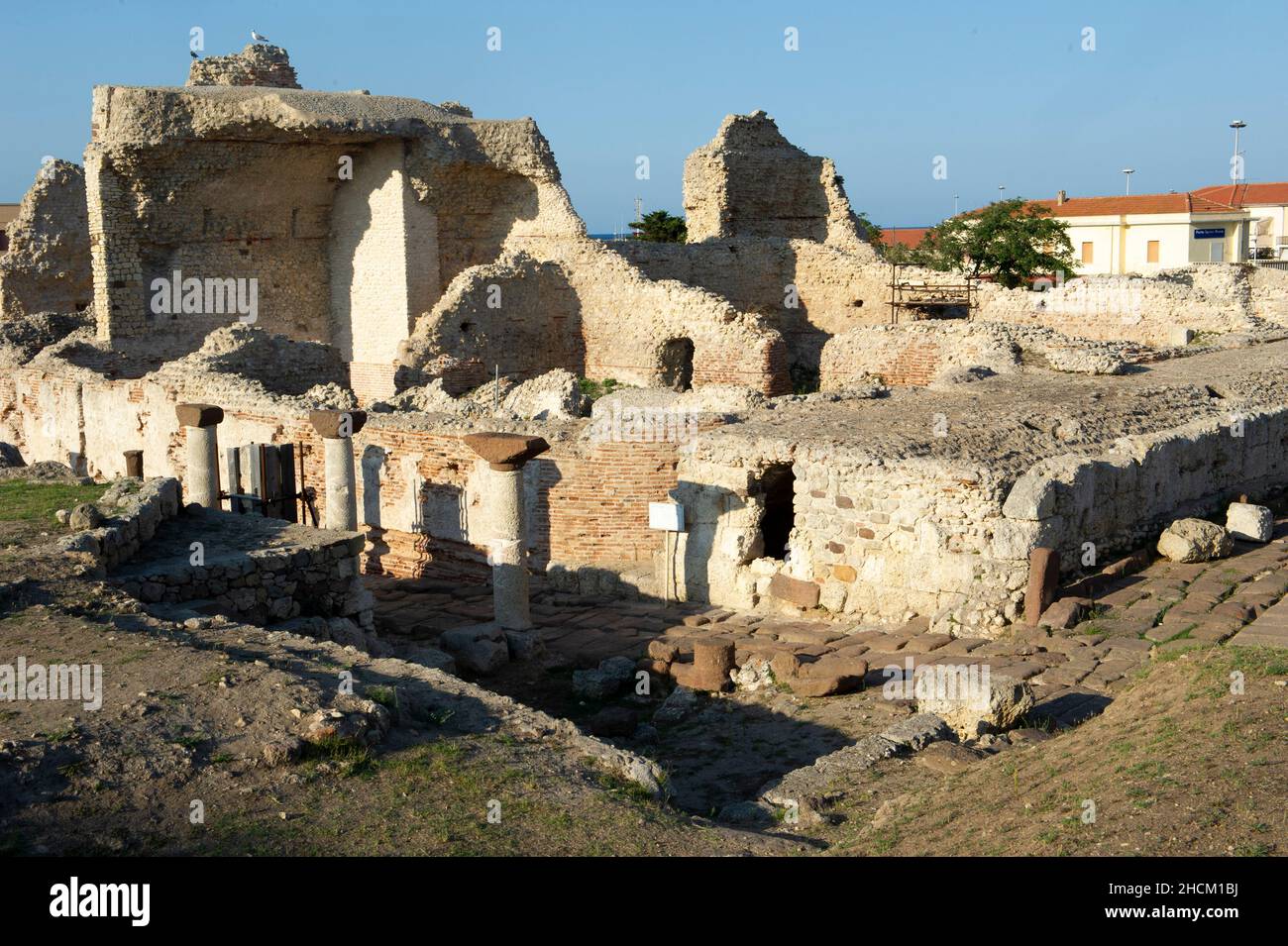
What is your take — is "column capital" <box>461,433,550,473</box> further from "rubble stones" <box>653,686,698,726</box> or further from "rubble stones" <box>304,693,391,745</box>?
"rubble stones" <box>304,693,391,745</box>

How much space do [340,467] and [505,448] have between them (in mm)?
2835

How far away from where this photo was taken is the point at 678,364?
Result: 23031mm

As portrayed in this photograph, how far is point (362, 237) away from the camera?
24.6 metres

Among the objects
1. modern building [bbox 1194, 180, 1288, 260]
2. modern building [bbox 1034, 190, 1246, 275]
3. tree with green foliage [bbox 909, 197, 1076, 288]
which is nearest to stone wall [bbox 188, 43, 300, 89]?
tree with green foliage [bbox 909, 197, 1076, 288]

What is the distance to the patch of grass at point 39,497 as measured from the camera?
32.3ft

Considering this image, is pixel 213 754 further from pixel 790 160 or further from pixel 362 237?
pixel 790 160

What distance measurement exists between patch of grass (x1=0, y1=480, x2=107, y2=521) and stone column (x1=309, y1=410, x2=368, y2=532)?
7.54 ft

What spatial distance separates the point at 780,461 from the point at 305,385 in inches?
360

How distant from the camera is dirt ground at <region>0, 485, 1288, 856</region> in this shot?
521 centimetres

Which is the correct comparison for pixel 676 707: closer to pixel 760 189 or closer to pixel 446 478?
pixel 446 478

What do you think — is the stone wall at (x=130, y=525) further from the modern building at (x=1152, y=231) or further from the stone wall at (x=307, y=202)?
the modern building at (x=1152, y=231)

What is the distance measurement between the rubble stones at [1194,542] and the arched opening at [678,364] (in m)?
11.8

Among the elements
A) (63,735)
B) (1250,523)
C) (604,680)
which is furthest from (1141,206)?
(63,735)
